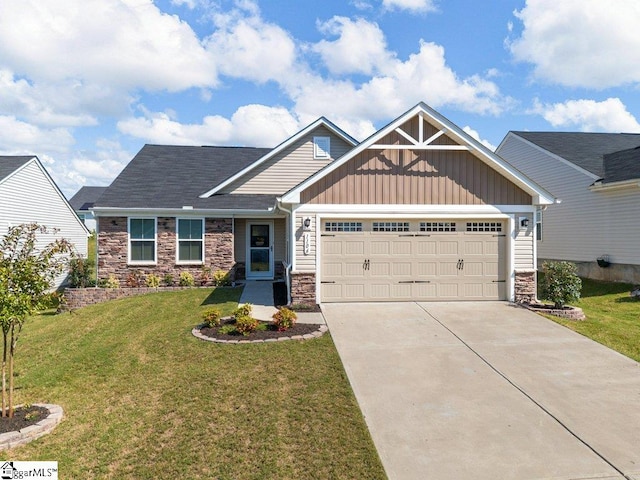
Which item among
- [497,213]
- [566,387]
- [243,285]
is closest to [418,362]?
[566,387]

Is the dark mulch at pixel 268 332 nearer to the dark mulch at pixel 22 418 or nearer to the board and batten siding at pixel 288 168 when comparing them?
the dark mulch at pixel 22 418

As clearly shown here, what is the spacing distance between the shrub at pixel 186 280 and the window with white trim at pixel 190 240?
568mm

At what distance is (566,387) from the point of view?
6238 millimetres

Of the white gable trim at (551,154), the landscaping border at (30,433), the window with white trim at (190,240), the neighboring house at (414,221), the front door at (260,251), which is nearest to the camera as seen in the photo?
the landscaping border at (30,433)

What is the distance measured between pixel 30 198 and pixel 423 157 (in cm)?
1943

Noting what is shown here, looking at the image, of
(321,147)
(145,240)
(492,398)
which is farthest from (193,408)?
(321,147)

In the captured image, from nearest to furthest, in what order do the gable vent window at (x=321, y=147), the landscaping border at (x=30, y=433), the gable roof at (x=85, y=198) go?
the landscaping border at (x=30, y=433)
the gable vent window at (x=321, y=147)
the gable roof at (x=85, y=198)

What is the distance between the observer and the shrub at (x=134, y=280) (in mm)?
15445

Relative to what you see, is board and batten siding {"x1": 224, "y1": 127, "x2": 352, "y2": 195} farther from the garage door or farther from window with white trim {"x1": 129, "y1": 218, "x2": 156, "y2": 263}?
the garage door

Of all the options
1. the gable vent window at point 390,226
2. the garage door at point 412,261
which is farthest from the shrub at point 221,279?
the gable vent window at point 390,226

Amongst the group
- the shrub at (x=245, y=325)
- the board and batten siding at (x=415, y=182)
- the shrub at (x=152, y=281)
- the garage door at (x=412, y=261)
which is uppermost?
the board and batten siding at (x=415, y=182)

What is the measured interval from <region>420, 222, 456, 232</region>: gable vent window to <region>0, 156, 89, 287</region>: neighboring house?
14.3m

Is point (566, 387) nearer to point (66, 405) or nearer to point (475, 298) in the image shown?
point (475, 298)

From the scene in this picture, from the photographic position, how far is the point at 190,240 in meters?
15.8
